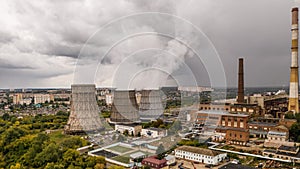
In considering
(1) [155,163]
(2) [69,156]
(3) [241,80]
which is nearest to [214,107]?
(3) [241,80]

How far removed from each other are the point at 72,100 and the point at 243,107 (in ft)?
41.3

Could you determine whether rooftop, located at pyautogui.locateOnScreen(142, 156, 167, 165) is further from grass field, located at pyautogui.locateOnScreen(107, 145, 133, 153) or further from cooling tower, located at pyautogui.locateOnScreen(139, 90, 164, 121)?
cooling tower, located at pyautogui.locateOnScreen(139, 90, 164, 121)

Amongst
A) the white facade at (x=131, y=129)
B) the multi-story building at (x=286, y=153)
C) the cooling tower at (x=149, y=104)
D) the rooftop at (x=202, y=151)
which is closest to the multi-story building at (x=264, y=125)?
the multi-story building at (x=286, y=153)

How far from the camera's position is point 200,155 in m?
9.02

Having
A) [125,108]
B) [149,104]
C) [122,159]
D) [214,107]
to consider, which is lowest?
[122,159]

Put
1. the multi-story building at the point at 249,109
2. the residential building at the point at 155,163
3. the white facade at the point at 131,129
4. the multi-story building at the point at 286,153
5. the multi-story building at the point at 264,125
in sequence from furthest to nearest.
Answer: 1. the multi-story building at the point at 249,109
2. the white facade at the point at 131,129
3. the multi-story building at the point at 264,125
4. the multi-story building at the point at 286,153
5. the residential building at the point at 155,163

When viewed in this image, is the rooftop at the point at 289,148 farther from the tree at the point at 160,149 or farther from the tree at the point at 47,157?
the tree at the point at 47,157

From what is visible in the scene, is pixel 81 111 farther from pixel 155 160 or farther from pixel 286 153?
pixel 286 153

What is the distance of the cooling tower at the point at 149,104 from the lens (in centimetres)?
1644

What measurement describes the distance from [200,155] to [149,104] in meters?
7.97

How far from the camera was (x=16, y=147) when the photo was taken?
1058cm

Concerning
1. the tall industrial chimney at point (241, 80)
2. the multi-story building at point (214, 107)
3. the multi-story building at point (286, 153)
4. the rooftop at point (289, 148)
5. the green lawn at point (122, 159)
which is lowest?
the green lawn at point (122, 159)

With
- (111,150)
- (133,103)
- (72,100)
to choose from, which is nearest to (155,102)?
(133,103)

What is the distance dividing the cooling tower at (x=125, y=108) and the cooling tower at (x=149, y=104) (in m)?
0.91
